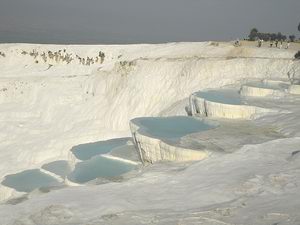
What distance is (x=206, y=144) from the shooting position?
42.7ft

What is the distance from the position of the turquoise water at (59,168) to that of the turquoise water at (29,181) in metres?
0.47

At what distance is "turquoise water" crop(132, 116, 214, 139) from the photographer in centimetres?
1516

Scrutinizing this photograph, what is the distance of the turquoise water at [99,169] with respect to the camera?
14.6 m

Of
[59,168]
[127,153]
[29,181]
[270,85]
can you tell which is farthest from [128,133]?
[127,153]

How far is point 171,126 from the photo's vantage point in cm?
1641

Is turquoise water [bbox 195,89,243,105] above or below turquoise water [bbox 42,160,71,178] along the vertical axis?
above

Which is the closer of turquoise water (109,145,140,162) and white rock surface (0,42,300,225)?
white rock surface (0,42,300,225)

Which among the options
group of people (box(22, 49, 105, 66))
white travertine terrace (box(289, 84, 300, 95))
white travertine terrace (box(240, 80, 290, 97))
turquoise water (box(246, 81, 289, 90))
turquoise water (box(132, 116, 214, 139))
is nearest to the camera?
turquoise water (box(132, 116, 214, 139))

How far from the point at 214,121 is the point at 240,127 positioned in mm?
1290

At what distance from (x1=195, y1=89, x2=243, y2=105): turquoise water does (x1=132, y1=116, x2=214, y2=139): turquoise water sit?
162 cm

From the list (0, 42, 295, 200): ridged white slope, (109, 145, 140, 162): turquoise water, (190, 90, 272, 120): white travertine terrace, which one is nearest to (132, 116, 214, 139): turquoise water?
(190, 90, 272, 120): white travertine terrace

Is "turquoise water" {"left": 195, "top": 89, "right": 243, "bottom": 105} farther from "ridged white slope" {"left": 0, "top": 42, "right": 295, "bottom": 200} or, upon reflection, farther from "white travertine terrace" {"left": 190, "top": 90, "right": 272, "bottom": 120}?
"ridged white slope" {"left": 0, "top": 42, "right": 295, "bottom": 200}

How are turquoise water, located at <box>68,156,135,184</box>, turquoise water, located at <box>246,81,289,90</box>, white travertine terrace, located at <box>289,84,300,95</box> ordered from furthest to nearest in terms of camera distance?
turquoise water, located at <box>246,81,289,90</box>
white travertine terrace, located at <box>289,84,300,95</box>
turquoise water, located at <box>68,156,135,184</box>

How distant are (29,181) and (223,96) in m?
9.11
